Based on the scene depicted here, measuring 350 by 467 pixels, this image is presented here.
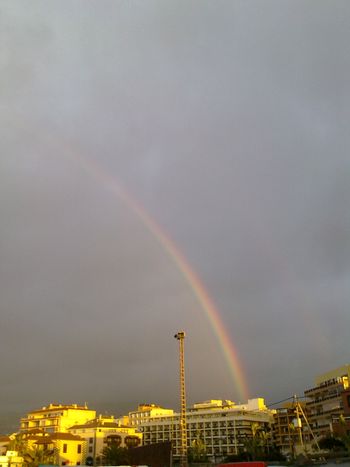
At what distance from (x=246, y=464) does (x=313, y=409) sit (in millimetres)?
87564

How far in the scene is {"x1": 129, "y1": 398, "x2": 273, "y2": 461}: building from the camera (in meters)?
147

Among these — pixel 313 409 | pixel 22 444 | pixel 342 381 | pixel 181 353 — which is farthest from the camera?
pixel 313 409

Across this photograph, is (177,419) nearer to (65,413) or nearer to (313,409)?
(65,413)

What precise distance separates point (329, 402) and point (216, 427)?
54.6 m

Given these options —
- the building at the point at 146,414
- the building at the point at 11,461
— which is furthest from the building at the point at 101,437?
the building at the point at 146,414

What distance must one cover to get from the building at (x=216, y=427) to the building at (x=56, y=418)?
26.2 meters

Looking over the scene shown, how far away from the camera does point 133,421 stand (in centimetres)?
18925

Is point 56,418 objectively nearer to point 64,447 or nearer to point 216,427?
point 64,447

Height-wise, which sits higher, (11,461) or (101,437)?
(101,437)

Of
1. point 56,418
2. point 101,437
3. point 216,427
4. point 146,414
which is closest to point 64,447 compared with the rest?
point 101,437

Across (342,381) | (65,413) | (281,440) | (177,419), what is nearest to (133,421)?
(177,419)

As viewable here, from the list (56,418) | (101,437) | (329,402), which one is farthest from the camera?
(56,418)

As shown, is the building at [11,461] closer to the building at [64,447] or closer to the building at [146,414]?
the building at [64,447]

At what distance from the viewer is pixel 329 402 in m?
108
